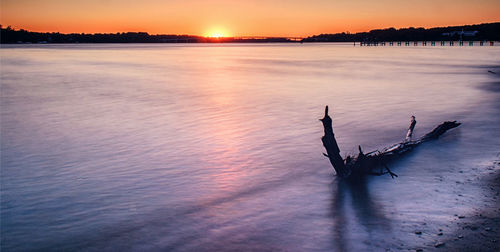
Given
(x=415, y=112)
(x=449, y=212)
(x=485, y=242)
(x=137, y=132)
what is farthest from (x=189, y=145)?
(x=415, y=112)

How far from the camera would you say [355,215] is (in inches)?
254

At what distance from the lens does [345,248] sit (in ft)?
17.9

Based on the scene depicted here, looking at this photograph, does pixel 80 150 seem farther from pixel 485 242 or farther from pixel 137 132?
pixel 485 242

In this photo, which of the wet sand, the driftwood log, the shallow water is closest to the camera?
the wet sand

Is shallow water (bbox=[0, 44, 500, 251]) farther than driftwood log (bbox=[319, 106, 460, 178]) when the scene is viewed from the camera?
No

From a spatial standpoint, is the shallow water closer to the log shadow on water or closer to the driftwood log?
the log shadow on water

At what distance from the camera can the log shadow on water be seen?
222 inches

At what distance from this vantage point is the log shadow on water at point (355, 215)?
5.65 metres

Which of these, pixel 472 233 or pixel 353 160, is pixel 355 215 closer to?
pixel 472 233

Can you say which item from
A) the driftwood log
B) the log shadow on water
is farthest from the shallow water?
the driftwood log

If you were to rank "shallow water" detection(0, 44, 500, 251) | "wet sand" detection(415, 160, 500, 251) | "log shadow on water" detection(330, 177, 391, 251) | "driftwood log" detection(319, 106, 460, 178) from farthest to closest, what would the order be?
"driftwood log" detection(319, 106, 460, 178), "shallow water" detection(0, 44, 500, 251), "log shadow on water" detection(330, 177, 391, 251), "wet sand" detection(415, 160, 500, 251)

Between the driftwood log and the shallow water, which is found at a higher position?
the driftwood log

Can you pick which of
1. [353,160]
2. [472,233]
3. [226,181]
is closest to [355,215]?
[472,233]

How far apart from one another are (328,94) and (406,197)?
1736 centimetres
